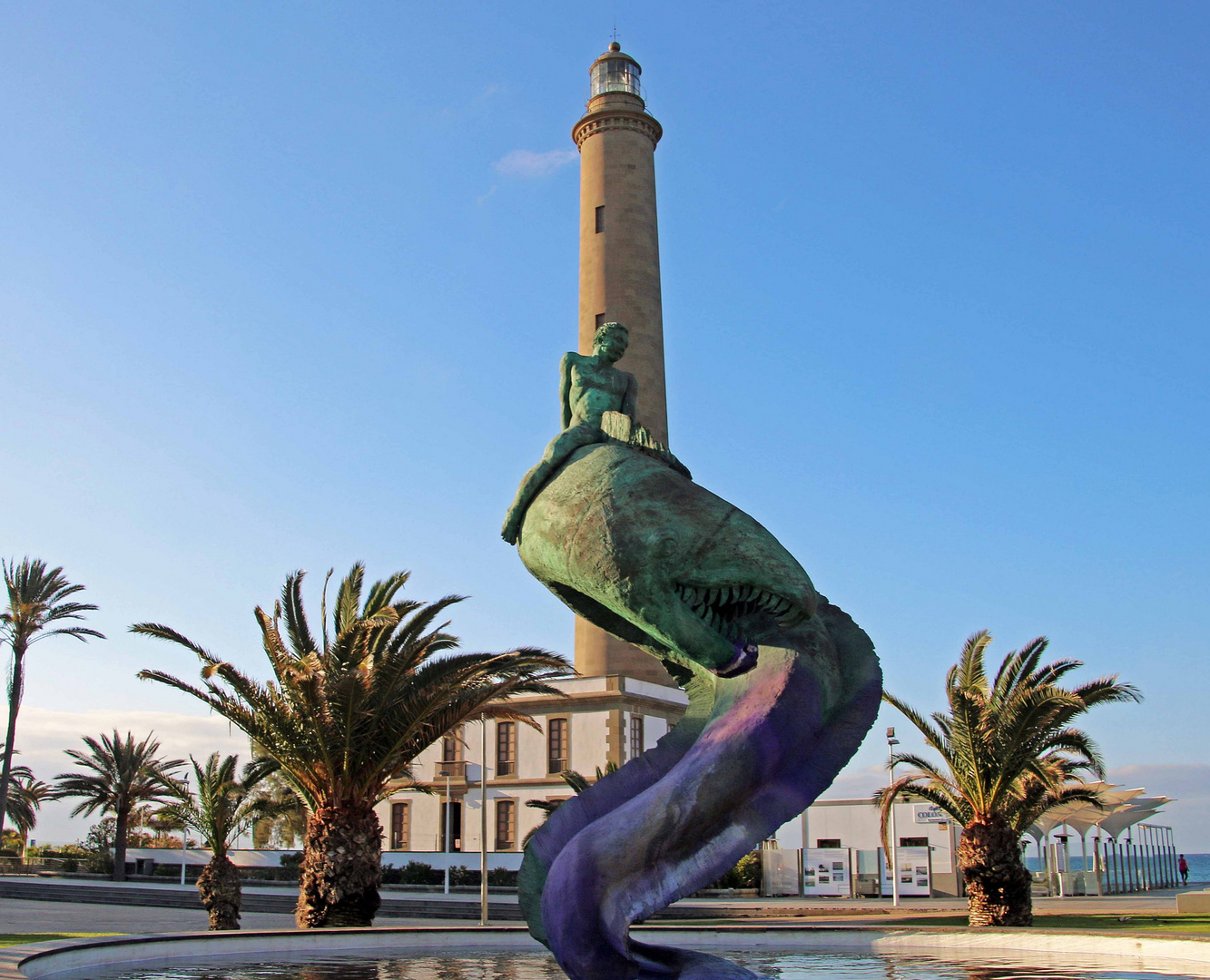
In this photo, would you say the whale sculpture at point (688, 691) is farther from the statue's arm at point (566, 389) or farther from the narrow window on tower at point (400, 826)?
the narrow window on tower at point (400, 826)

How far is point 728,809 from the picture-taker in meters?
5.79

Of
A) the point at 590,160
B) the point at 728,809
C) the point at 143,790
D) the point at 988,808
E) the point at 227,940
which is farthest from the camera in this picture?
the point at 590,160

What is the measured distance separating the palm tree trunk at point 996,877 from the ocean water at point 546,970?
915 centimetres

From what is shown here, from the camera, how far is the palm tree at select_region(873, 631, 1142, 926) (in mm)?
18203

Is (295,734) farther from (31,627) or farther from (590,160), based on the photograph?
(590,160)

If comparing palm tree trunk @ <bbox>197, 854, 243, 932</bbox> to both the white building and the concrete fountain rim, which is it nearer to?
the concrete fountain rim

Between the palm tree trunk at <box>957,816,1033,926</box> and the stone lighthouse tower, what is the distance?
836 inches

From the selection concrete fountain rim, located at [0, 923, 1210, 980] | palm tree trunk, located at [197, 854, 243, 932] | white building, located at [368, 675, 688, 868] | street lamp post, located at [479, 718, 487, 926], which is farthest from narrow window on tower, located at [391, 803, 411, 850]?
concrete fountain rim, located at [0, 923, 1210, 980]

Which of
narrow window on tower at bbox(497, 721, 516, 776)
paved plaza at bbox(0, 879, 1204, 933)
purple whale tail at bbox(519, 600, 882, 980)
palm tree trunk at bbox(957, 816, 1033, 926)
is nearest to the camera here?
purple whale tail at bbox(519, 600, 882, 980)

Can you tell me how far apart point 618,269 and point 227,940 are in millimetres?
32306

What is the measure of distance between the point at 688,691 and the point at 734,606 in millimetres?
801

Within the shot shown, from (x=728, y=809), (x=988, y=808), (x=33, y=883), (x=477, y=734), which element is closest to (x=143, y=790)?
(x=33, y=883)

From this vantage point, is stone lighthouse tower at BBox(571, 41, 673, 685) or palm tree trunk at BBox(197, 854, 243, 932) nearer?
palm tree trunk at BBox(197, 854, 243, 932)

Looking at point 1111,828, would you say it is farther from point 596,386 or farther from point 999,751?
point 596,386
